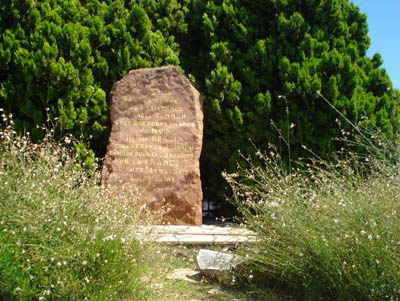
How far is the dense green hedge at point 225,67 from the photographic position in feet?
17.3

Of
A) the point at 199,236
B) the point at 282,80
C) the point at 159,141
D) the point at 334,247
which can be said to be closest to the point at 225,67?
the point at 282,80

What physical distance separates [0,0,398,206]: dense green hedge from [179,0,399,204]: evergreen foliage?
16 millimetres

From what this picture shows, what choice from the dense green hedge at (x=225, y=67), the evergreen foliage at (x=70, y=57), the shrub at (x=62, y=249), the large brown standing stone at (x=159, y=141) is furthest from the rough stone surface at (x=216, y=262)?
the evergreen foliage at (x=70, y=57)

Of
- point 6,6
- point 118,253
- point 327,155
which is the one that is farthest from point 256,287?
point 6,6

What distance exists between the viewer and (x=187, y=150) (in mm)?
5352

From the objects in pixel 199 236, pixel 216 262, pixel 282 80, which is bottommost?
pixel 216 262

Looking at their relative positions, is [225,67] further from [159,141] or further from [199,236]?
[199,236]

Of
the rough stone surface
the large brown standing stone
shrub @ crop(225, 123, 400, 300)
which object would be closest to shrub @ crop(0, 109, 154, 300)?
the rough stone surface

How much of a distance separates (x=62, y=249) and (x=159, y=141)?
2820 millimetres

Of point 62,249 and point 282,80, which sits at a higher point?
point 282,80

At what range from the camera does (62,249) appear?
2.74m

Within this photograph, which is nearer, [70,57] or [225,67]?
[70,57]

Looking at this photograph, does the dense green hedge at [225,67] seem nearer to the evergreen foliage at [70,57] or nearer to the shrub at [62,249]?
the evergreen foliage at [70,57]

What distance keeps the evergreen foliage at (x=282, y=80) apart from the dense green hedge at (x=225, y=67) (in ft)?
0.05
